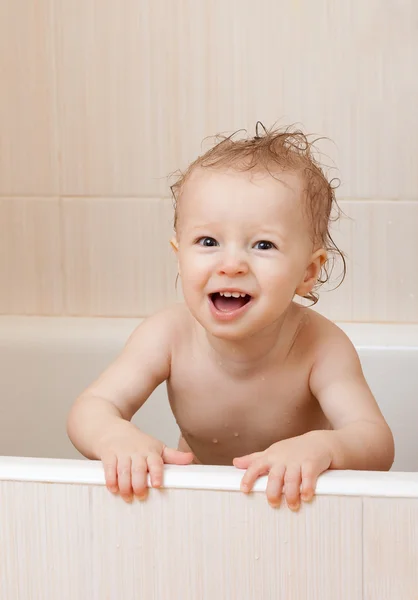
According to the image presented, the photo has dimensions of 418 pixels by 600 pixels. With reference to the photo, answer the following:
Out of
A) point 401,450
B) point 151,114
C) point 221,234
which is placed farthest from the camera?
point 151,114

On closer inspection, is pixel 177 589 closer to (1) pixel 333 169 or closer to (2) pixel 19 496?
(2) pixel 19 496

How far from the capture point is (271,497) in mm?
908

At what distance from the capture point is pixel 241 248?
42.3 inches

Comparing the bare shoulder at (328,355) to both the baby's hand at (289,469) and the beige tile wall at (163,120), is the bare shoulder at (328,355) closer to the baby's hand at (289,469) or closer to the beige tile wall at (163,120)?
the baby's hand at (289,469)

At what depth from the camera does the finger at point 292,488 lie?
903 millimetres

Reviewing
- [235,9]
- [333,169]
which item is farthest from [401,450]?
[235,9]

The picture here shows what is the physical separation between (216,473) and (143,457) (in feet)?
0.27

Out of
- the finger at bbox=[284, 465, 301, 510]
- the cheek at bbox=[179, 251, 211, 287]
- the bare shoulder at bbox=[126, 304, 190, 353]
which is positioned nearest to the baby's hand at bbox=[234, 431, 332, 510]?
the finger at bbox=[284, 465, 301, 510]

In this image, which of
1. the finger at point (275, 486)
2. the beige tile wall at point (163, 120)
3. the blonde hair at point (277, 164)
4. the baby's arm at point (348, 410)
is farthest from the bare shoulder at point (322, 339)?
the beige tile wall at point (163, 120)

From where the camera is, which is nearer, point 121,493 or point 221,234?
point 121,493

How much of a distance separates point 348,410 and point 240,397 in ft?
0.54

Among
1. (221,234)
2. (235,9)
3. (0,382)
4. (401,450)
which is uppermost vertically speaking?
(235,9)

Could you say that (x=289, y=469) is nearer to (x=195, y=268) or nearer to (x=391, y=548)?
(x=391, y=548)

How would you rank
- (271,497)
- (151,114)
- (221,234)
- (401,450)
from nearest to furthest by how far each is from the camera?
1. (271,497)
2. (221,234)
3. (401,450)
4. (151,114)
